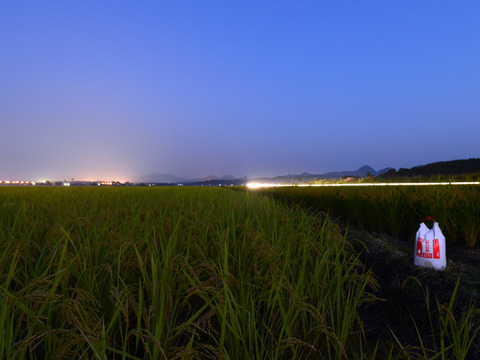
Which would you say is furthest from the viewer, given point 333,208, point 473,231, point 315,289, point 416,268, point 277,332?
point 333,208

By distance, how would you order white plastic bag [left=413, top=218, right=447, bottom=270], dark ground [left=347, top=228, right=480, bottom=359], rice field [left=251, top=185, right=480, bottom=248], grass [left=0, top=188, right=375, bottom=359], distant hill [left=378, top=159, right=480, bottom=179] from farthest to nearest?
distant hill [left=378, top=159, right=480, bottom=179]
rice field [left=251, top=185, right=480, bottom=248]
white plastic bag [left=413, top=218, right=447, bottom=270]
dark ground [left=347, top=228, right=480, bottom=359]
grass [left=0, top=188, right=375, bottom=359]

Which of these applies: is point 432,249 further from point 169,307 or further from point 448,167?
point 448,167

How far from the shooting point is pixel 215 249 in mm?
2207

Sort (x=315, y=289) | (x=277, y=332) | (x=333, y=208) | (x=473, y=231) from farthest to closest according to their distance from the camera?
(x=333, y=208) → (x=473, y=231) → (x=315, y=289) → (x=277, y=332)

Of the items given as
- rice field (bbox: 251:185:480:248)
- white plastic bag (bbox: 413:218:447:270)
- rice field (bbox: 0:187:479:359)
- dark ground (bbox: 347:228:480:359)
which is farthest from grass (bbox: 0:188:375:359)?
rice field (bbox: 251:185:480:248)

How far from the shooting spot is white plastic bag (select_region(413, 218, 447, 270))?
3.06 meters

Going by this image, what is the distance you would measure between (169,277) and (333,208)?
5.88 m

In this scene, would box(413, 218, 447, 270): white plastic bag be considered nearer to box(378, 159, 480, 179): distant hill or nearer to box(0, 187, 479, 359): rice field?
box(0, 187, 479, 359): rice field

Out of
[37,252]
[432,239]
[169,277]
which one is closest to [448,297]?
[432,239]

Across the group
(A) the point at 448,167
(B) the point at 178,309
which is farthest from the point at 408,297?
(A) the point at 448,167

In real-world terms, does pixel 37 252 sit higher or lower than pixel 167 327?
higher

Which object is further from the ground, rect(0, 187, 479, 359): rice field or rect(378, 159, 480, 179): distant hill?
rect(378, 159, 480, 179): distant hill

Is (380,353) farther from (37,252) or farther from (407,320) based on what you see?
(37,252)

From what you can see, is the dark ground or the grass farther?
the dark ground
